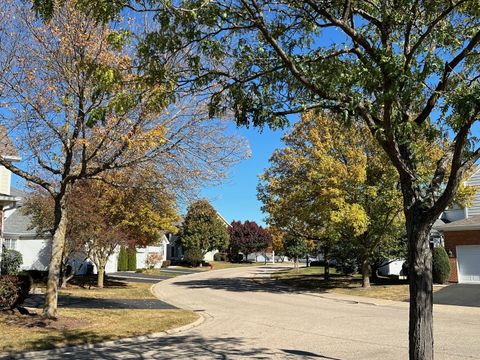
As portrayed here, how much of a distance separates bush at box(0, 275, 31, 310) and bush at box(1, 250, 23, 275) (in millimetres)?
16362

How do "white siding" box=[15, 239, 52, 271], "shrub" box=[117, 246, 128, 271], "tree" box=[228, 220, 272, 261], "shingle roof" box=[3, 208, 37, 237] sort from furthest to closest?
"tree" box=[228, 220, 272, 261] → "shrub" box=[117, 246, 128, 271] → "white siding" box=[15, 239, 52, 271] → "shingle roof" box=[3, 208, 37, 237]

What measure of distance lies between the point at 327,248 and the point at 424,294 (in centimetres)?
2776

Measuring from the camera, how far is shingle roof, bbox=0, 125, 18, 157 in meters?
14.0

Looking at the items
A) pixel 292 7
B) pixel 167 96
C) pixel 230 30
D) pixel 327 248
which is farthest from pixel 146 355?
pixel 327 248

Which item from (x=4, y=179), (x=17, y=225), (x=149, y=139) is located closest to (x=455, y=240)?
(x=149, y=139)

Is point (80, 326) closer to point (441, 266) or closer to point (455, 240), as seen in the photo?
point (441, 266)

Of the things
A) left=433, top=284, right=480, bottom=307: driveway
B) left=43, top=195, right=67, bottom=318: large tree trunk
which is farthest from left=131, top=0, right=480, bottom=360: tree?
left=433, top=284, right=480, bottom=307: driveway

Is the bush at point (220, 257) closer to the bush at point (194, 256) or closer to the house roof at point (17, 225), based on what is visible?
the bush at point (194, 256)

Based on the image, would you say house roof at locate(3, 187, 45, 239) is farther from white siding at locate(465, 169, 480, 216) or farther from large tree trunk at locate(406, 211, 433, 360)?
large tree trunk at locate(406, 211, 433, 360)

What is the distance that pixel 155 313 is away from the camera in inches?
643

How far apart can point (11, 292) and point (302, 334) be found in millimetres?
7721

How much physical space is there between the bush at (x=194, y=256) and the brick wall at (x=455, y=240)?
118 feet

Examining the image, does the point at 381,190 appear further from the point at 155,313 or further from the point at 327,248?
the point at 155,313

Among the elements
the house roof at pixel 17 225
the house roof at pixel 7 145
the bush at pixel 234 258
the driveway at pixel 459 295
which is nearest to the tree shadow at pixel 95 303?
the house roof at pixel 7 145
